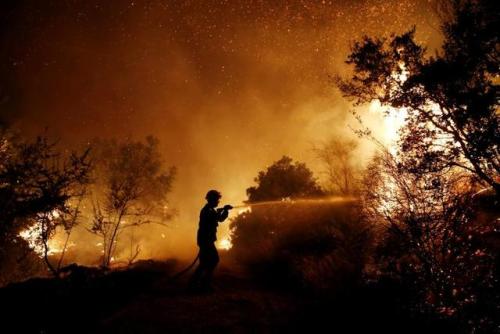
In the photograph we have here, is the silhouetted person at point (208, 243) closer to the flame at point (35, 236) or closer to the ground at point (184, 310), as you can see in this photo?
the ground at point (184, 310)

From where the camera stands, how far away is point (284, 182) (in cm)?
2245

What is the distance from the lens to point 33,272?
65.9 feet

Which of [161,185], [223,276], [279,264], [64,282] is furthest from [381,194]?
[161,185]

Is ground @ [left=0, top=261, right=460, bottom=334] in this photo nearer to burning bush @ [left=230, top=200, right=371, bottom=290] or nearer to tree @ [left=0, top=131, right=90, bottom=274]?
burning bush @ [left=230, top=200, right=371, bottom=290]

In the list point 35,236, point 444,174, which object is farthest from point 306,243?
point 35,236

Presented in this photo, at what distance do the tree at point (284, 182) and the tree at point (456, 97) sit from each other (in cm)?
1031

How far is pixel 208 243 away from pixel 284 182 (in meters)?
14.3

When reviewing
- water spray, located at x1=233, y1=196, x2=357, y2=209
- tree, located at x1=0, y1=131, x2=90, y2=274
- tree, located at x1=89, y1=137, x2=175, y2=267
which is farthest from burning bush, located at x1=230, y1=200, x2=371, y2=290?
tree, located at x1=89, y1=137, x2=175, y2=267

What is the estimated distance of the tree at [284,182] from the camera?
21678 millimetres

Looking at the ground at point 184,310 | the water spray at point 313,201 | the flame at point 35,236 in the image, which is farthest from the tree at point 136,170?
the ground at point 184,310

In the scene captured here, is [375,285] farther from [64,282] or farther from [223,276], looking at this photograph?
[64,282]

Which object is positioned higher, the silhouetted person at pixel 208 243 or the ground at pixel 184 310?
the silhouetted person at pixel 208 243

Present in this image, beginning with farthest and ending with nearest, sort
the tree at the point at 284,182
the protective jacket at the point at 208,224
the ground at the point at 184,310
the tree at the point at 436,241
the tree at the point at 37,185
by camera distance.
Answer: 1. the tree at the point at 284,182
2. the tree at the point at 37,185
3. the protective jacket at the point at 208,224
4. the tree at the point at 436,241
5. the ground at the point at 184,310

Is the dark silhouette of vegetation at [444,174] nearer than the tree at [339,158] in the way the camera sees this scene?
Yes
